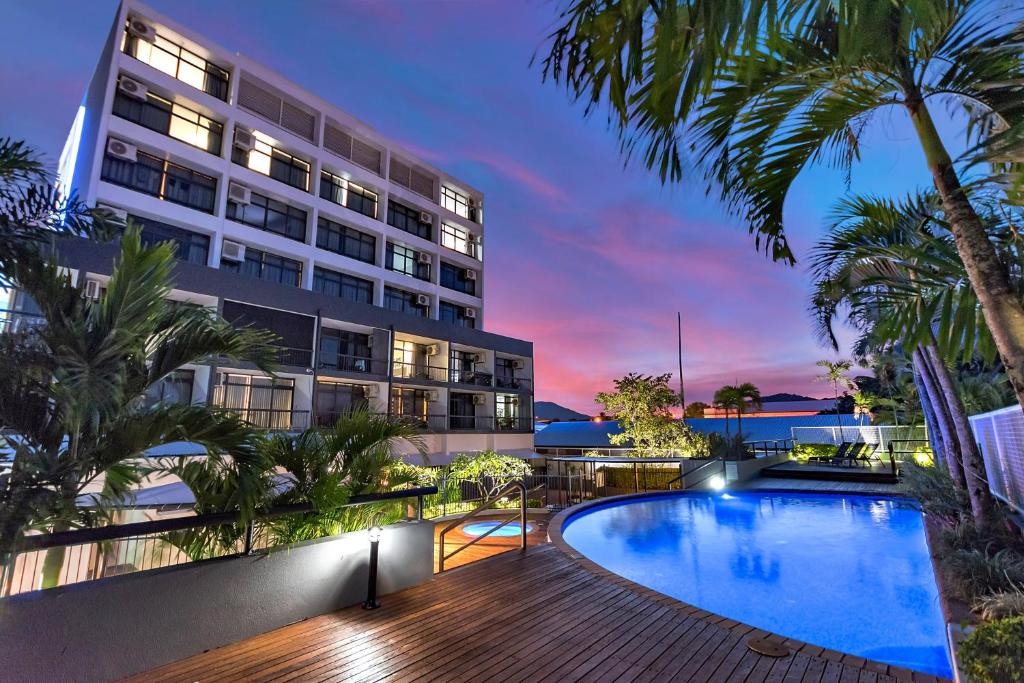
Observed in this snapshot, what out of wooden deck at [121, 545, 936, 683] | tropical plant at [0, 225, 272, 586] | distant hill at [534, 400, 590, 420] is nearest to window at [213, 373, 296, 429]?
tropical plant at [0, 225, 272, 586]

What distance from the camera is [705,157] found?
2309 mm

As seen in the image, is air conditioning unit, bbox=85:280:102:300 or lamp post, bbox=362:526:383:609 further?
air conditioning unit, bbox=85:280:102:300

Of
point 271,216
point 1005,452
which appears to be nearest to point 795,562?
point 1005,452

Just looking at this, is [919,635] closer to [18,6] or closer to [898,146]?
[898,146]

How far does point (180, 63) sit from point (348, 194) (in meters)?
7.52

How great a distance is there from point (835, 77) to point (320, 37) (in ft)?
69.2

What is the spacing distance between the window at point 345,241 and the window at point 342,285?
100 centimetres

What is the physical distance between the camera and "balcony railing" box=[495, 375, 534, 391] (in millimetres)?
27031

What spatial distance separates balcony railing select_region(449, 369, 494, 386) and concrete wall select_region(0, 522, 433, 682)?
19.7 metres

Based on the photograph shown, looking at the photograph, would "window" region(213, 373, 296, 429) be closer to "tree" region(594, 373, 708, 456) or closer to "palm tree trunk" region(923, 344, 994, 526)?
"tree" region(594, 373, 708, 456)

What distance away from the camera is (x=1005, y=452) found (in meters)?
5.72

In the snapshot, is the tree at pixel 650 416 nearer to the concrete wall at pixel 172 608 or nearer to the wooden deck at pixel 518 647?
the wooden deck at pixel 518 647

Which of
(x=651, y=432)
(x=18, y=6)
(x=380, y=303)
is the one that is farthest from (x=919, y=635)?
(x=18, y=6)

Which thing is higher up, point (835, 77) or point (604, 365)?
point (604, 365)
